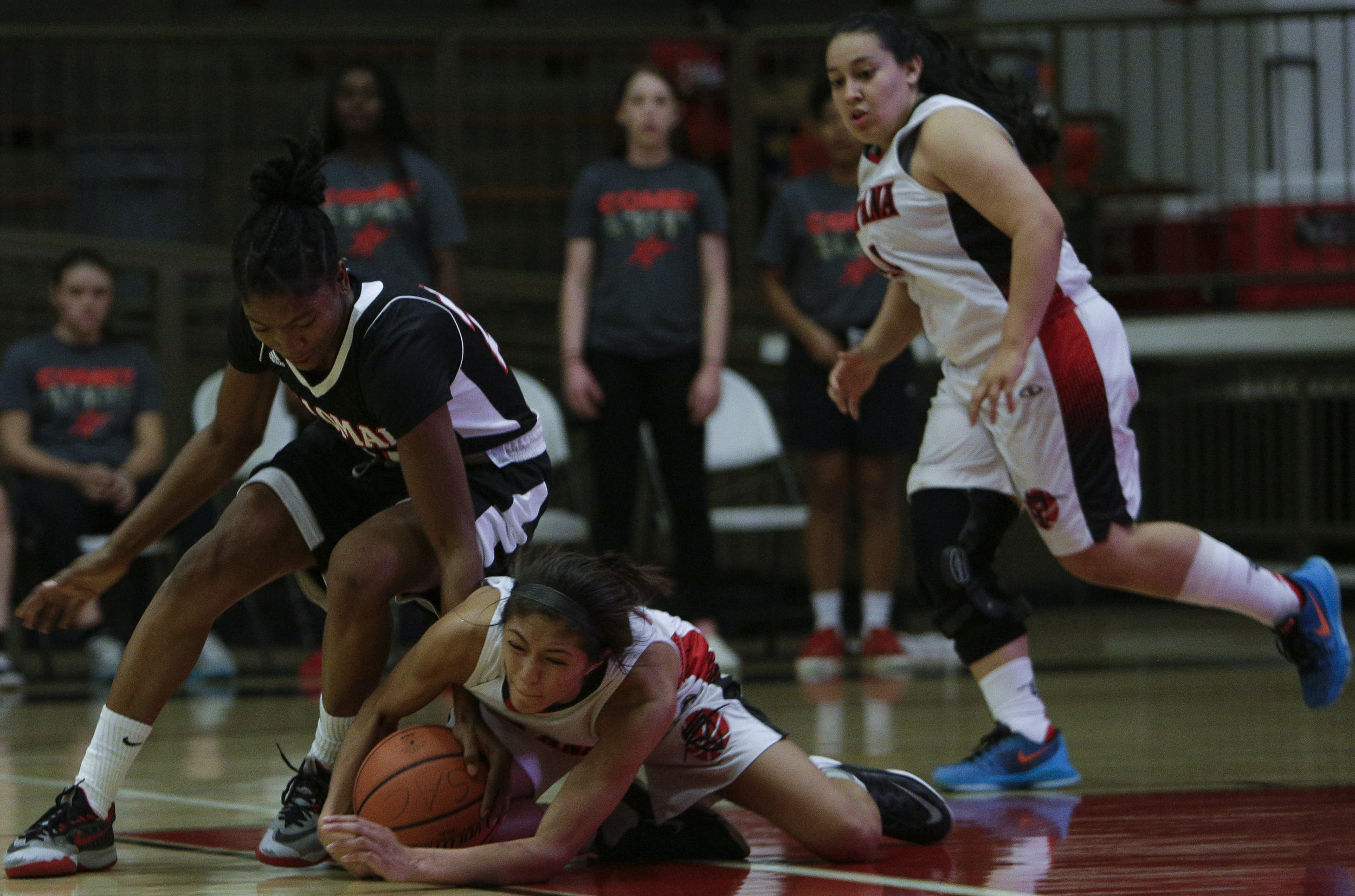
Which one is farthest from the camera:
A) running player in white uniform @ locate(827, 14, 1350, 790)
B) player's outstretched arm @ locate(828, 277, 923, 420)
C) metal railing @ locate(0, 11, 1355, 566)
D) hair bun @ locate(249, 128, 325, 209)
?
metal railing @ locate(0, 11, 1355, 566)

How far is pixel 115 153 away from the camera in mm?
8055

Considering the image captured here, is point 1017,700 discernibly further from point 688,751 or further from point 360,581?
point 360,581

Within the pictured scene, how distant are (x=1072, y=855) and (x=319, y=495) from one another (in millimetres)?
1440

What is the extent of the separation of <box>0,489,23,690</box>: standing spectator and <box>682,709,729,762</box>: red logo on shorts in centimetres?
367

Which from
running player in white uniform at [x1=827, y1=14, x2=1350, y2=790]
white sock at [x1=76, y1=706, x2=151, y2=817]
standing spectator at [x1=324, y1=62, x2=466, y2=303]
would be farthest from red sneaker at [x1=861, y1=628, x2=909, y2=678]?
white sock at [x1=76, y1=706, x2=151, y2=817]

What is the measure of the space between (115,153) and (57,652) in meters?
2.56

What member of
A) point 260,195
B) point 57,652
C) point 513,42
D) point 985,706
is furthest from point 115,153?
point 260,195

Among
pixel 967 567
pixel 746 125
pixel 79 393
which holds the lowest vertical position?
pixel 967 567

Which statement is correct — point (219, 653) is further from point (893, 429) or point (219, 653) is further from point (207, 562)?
point (207, 562)

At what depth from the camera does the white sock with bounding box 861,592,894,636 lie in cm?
604

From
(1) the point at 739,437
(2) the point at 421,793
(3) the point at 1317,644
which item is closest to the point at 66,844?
(2) the point at 421,793

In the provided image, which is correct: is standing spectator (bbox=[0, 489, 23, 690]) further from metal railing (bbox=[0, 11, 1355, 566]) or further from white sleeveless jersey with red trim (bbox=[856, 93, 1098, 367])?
white sleeveless jersey with red trim (bbox=[856, 93, 1098, 367])

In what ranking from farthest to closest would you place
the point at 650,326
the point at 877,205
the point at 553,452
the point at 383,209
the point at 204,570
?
the point at 553,452 < the point at 650,326 < the point at 383,209 < the point at 877,205 < the point at 204,570

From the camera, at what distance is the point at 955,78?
3.54 meters
